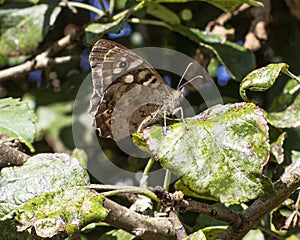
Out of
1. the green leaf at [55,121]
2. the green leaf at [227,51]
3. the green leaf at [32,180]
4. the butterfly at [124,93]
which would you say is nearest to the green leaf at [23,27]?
the green leaf at [55,121]

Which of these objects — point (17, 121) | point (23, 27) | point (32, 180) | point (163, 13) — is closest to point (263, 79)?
point (32, 180)

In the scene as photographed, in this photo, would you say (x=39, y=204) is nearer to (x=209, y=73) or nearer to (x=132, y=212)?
(x=132, y=212)

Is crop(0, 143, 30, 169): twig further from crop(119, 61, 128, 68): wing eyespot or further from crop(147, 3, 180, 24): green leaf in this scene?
crop(147, 3, 180, 24): green leaf

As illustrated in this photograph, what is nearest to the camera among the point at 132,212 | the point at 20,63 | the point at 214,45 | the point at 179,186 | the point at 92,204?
the point at 92,204

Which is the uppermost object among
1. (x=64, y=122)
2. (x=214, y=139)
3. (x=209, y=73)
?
(x=214, y=139)

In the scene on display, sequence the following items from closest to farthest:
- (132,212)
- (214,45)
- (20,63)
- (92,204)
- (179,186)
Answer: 1. (92,204)
2. (132,212)
3. (179,186)
4. (214,45)
5. (20,63)

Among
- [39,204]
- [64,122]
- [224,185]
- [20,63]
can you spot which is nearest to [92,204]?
[39,204]
